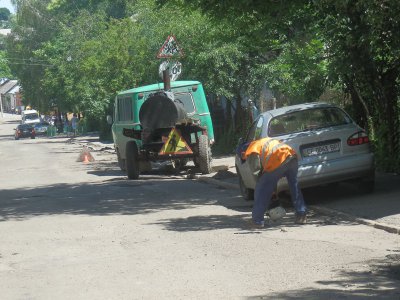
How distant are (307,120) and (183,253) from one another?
15.3 feet

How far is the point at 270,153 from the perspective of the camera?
10930 mm

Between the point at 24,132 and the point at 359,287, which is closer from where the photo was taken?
the point at 359,287

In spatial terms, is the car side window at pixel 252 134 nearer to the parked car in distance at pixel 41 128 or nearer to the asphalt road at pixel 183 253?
the asphalt road at pixel 183 253

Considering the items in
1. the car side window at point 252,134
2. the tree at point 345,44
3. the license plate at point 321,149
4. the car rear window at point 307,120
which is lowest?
the license plate at point 321,149

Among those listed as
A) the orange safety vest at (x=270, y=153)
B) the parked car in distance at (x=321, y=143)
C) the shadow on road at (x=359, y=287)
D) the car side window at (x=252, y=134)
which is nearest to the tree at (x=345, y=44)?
the parked car in distance at (x=321, y=143)

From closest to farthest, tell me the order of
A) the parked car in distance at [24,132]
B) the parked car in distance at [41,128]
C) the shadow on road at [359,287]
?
the shadow on road at [359,287]
the parked car in distance at [24,132]
the parked car in distance at [41,128]

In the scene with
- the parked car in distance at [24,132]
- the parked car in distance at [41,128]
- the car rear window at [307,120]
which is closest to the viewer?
the car rear window at [307,120]

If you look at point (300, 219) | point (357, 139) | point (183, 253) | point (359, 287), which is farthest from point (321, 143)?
point (359, 287)

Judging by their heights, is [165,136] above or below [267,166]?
above

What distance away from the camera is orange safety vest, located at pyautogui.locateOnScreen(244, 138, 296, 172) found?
10.9m

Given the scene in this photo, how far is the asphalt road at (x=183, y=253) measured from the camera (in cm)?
764

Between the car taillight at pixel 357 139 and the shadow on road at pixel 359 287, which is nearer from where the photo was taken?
the shadow on road at pixel 359 287

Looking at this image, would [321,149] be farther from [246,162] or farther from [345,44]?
[345,44]

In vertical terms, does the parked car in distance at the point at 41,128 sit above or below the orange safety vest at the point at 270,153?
below
